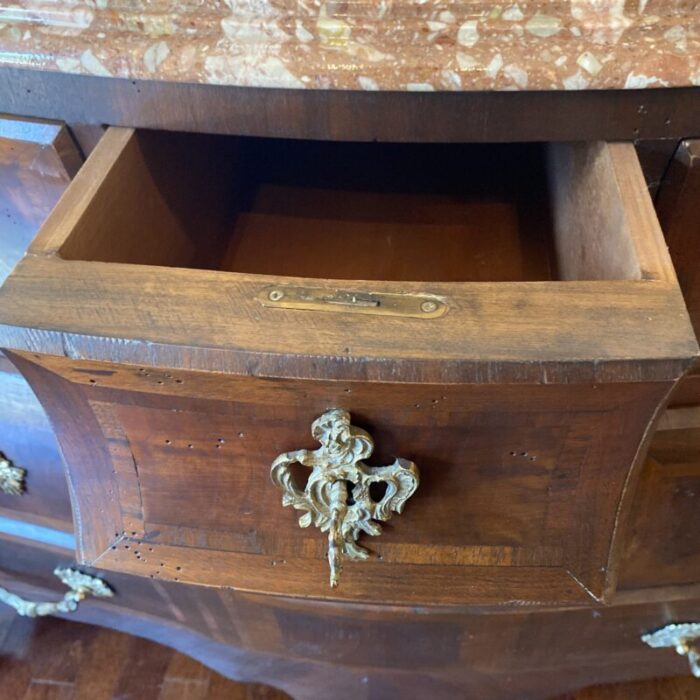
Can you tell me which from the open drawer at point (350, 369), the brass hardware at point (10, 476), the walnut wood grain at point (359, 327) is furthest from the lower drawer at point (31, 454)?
the walnut wood grain at point (359, 327)

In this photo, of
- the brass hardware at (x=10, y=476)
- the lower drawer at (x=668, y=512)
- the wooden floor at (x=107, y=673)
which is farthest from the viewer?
the wooden floor at (x=107, y=673)

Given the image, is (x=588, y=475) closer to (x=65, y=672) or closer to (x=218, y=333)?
(x=218, y=333)

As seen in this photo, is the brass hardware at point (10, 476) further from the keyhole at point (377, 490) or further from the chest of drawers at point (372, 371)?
the keyhole at point (377, 490)

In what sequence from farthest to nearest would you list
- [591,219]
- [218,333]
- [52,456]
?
[52,456] → [591,219] → [218,333]

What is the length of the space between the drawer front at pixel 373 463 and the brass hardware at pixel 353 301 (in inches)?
1.4

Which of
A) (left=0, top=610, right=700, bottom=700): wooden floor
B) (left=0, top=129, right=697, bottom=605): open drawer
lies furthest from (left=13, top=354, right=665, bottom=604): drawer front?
(left=0, top=610, right=700, bottom=700): wooden floor

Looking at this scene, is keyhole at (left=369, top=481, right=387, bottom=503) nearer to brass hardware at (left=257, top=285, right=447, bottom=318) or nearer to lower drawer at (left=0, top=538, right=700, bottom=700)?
brass hardware at (left=257, top=285, right=447, bottom=318)

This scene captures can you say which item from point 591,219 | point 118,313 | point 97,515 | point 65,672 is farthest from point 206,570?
point 65,672

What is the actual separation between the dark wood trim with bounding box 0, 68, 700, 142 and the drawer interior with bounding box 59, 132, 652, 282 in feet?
0.08

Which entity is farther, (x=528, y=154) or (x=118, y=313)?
(x=528, y=154)

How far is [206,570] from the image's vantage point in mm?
488

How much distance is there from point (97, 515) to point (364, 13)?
357 mm

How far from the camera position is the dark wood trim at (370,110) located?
42 centimetres

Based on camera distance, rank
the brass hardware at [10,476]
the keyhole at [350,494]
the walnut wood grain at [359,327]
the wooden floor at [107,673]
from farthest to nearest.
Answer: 1. the wooden floor at [107,673]
2. the brass hardware at [10,476]
3. the keyhole at [350,494]
4. the walnut wood grain at [359,327]
